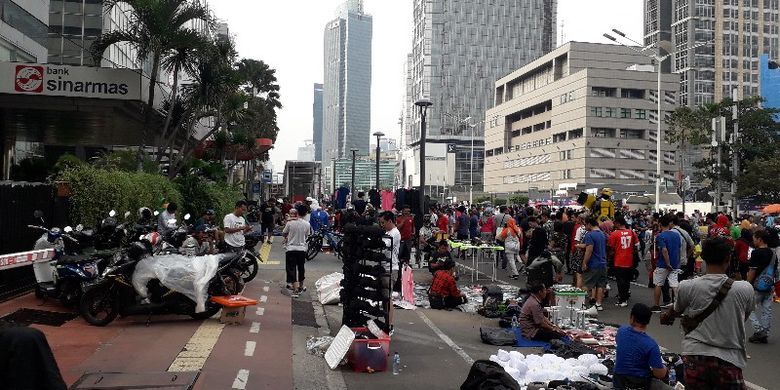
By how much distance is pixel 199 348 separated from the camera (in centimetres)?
877

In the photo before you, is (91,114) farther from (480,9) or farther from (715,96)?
(480,9)

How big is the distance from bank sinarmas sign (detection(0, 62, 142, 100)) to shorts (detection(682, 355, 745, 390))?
1710cm

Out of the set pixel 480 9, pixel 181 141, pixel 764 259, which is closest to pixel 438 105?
pixel 480 9

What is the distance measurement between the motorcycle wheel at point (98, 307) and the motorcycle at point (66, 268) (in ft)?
1.19

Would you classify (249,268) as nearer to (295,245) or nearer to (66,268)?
(295,245)

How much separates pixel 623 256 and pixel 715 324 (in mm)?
9101

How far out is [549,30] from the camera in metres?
161

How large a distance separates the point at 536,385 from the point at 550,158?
3594 inches

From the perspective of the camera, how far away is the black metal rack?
9141 millimetres

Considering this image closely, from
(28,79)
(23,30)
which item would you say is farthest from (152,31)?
(23,30)

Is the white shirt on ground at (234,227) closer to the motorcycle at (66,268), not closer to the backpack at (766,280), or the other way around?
the motorcycle at (66,268)

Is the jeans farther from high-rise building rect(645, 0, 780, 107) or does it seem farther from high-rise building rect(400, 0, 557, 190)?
high-rise building rect(400, 0, 557, 190)

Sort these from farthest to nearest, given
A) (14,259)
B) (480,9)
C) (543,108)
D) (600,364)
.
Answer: (480,9)
(543,108)
(14,259)
(600,364)

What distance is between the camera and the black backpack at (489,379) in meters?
6.30
